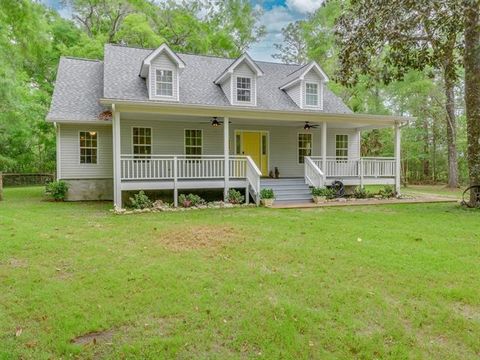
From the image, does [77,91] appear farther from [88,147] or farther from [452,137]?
[452,137]

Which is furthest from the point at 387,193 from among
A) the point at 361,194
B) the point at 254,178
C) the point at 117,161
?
the point at 117,161

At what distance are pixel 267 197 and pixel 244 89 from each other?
199 inches

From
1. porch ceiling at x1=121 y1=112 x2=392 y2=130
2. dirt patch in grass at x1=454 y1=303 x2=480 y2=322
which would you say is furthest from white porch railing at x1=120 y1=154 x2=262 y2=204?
dirt patch in grass at x1=454 y1=303 x2=480 y2=322

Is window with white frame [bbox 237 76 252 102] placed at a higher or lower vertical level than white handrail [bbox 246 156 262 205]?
higher

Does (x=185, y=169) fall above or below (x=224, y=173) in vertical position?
above

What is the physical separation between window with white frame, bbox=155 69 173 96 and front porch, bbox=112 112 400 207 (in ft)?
3.04

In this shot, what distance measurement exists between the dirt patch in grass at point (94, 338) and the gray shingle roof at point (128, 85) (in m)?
10.3

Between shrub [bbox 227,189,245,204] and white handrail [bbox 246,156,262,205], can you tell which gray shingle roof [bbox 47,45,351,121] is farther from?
shrub [bbox 227,189,245,204]

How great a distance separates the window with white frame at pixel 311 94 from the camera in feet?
50.2

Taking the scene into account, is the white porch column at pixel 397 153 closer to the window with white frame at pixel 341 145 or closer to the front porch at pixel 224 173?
the front porch at pixel 224 173

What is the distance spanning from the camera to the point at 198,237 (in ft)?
22.6

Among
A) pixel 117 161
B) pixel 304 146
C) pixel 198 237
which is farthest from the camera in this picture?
pixel 304 146

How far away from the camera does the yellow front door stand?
49.9 feet

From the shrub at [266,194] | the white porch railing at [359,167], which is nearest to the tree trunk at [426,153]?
the white porch railing at [359,167]
